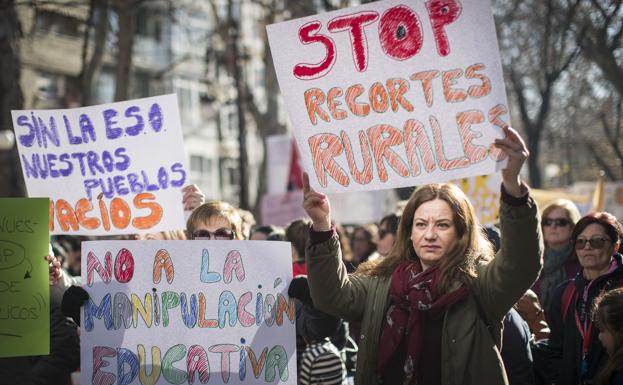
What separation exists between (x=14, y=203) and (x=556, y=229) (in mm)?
3447

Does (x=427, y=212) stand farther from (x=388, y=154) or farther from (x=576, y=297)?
(x=576, y=297)

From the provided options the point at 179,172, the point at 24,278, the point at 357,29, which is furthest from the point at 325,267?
the point at 179,172

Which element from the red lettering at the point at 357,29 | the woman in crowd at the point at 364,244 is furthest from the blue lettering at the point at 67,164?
the woman in crowd at the point at 364,244

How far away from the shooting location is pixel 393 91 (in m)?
3.86

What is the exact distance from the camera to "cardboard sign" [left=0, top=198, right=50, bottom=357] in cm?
403

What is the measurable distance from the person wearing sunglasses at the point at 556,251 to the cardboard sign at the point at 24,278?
113 inches

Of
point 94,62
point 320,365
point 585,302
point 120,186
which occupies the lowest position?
point 320,365

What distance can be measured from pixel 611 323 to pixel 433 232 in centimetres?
92

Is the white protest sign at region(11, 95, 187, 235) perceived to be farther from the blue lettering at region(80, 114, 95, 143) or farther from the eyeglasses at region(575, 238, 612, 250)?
the eyeglasses at region(575, 238, 612, 250)

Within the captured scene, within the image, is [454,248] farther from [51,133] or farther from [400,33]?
[51,133]

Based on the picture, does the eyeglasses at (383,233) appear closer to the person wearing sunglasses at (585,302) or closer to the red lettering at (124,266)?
the person wearing sunglasses at (585,302)

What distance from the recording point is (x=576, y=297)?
4414mm

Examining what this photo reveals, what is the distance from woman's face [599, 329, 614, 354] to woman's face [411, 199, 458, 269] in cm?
84

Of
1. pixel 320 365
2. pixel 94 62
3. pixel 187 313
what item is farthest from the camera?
pixel 94 62
